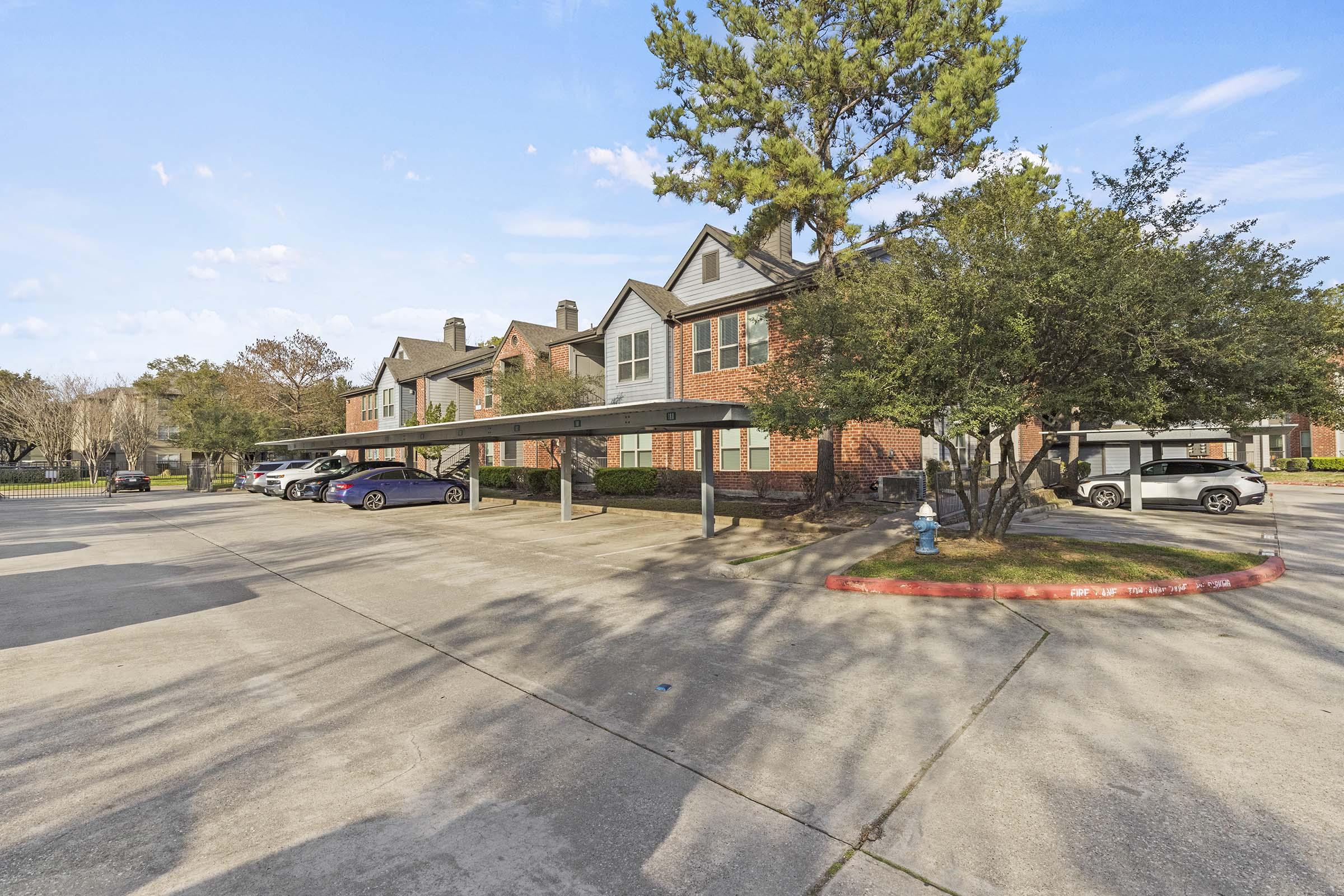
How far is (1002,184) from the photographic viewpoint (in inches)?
432

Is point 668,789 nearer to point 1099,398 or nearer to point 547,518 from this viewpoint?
point 1099,398

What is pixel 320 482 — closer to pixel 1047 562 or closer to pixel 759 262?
pixel 759 262

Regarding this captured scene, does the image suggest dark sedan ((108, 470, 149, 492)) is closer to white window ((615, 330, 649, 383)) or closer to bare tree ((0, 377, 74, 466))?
bare tree ((0, 377, 74, 466))

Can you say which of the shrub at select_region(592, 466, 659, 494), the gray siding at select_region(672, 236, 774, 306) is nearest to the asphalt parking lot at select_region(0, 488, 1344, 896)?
the shrub at select_region(592, 466, 659, 494)

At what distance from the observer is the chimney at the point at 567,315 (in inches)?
1345

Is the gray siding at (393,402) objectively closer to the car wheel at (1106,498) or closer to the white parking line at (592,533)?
the white parking line at (592,533)

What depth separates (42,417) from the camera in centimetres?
4700

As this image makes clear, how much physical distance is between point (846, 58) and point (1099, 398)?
35.8 feet

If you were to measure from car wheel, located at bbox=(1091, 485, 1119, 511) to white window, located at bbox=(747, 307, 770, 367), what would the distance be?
1080 centimetres

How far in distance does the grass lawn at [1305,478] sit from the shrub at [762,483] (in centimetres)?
2204

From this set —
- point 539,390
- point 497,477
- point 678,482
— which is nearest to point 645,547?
point 678,482

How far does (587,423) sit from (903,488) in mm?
8835

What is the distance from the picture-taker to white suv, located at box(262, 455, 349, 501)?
2920 cm

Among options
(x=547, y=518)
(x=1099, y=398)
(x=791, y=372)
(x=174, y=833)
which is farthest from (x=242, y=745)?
(x=547, y=518)
